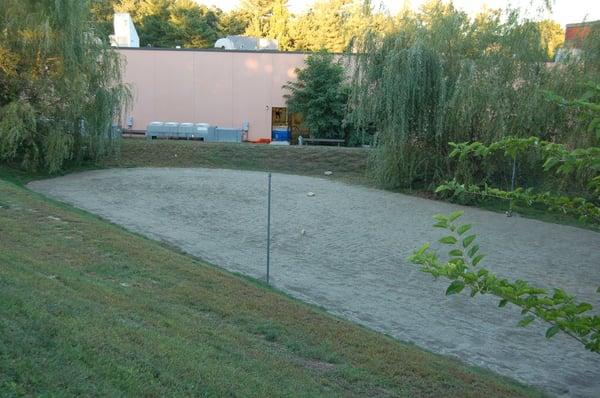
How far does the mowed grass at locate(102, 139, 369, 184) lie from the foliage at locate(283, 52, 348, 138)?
5500mm

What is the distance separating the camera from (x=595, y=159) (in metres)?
3.00

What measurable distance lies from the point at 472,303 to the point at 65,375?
318 inches

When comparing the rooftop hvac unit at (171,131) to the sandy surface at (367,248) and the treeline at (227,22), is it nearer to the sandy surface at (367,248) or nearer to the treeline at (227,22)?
the sandy surface at (367,248)

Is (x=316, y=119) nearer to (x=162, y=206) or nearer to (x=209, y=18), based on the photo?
(x=162, y=206)

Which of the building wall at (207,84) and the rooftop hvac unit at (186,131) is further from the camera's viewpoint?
the building wall at (207,84)

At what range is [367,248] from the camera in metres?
14.0

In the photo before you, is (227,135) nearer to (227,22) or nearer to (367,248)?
(367,248)

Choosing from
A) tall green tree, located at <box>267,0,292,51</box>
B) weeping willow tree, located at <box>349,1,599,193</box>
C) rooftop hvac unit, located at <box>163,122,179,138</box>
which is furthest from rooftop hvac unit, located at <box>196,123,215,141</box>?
tall green tree, located at <box>267,0,292,51</box>

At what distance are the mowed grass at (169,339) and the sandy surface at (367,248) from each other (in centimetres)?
126

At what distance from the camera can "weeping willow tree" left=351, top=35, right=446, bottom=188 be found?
66.6 ft

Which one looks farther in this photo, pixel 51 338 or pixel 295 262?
pixel 295 262

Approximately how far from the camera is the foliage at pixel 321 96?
113 ft

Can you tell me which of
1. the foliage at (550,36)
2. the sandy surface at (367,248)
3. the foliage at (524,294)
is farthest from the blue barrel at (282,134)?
the foliage at (524,294)

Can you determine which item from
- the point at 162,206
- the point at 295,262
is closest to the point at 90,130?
the point at 162,206
